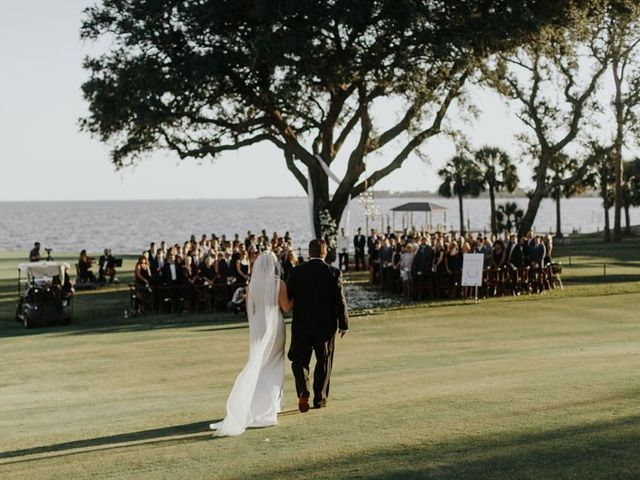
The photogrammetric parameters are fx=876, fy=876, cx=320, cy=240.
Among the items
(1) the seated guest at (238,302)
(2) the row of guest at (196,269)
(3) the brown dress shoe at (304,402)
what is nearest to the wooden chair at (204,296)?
(2) the row of guest at (196,269)

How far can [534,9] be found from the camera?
32.0m

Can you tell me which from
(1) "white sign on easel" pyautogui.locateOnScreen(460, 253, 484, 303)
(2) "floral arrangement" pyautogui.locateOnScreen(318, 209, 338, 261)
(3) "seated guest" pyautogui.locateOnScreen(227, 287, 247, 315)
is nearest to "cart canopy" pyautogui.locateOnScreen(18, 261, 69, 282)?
(3) "seated guest" pyautogui.locateOnScreen(227, 287, 247, 315)

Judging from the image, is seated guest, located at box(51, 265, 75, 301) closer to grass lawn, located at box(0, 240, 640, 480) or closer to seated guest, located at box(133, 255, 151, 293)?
seated guest, located at box(133, 255, 151, 293)

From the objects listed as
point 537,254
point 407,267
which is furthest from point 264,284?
point 537,254

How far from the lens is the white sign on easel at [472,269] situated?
2802 centimetres

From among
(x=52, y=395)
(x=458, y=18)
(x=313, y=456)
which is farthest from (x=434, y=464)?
(x=458, y=18)

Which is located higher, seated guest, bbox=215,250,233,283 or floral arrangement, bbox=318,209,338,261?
floral arrangement, bbox=318,209,338,261

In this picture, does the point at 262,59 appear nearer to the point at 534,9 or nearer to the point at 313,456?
the point at 534,9

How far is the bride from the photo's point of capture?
375 inches

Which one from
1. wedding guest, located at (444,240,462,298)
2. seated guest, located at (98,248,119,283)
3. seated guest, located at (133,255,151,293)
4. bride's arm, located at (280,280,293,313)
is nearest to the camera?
bride's arm, located at (280,280,293,313)

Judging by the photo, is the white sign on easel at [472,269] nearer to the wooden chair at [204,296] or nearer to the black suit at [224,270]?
the black suit at [224,270]

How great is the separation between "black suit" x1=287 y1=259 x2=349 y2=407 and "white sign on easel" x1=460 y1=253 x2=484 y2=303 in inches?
713

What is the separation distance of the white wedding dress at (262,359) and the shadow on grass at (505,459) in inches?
74.0

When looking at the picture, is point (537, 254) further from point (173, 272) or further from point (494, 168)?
point (494, 168)
